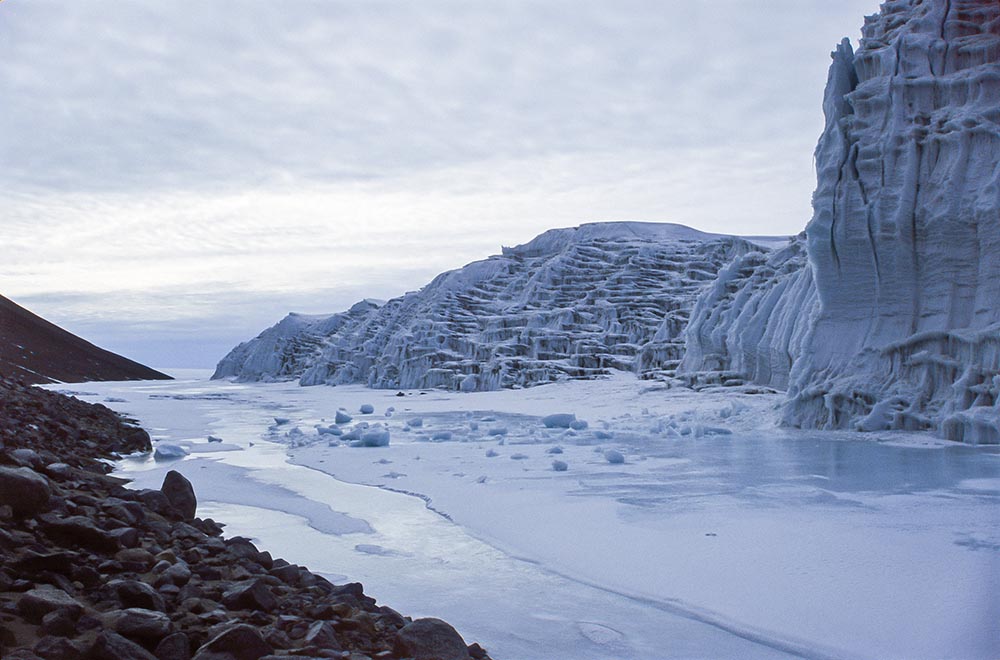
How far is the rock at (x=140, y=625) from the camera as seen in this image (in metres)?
2.76

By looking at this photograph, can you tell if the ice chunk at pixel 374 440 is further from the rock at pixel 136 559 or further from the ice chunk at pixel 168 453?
the rock at pixel 136 559

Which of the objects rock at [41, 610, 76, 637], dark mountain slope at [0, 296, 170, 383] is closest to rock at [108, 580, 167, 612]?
rock at [41, 610, 76, 637]

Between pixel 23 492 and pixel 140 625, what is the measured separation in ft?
5.09

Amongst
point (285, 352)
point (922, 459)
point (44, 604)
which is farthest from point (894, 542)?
point (285, 352)

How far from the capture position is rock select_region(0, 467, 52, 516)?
380cm

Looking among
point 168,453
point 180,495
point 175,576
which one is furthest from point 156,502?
point 168,453

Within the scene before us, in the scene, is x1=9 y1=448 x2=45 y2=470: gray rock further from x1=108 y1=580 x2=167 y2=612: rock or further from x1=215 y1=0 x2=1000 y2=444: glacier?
x1=215 y1=0 x2=1000 y2=444: glacier

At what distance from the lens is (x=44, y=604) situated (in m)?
2.77

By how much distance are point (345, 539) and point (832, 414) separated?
1192 cm

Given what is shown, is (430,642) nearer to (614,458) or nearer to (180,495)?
(180,495)

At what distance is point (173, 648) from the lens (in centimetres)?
271

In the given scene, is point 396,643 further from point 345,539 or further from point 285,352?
point 285,352

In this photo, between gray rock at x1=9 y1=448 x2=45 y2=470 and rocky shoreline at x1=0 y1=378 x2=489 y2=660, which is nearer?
rocky shoreline at x1=0 y1=378 x2=489 y2=660

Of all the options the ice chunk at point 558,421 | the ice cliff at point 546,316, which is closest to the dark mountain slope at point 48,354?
the ice cliff at point 546,316
